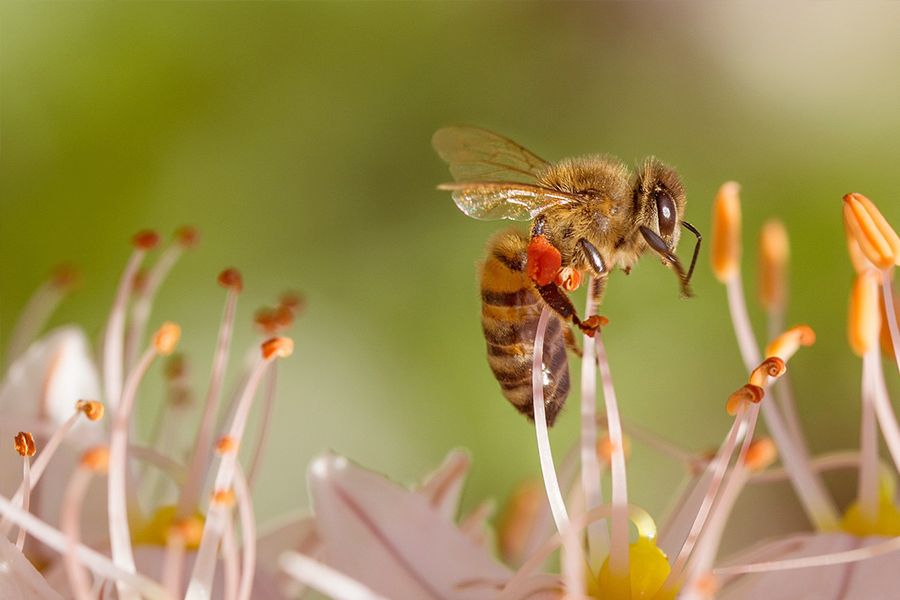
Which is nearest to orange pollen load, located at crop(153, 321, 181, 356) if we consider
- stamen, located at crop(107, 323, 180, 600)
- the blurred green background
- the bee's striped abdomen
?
stamen, located at crop(107, 323, 180, 600)

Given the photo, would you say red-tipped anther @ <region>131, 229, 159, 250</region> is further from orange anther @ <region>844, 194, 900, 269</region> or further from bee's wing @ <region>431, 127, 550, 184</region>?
orange anther @ <region>844, 194, 900, 269</region>

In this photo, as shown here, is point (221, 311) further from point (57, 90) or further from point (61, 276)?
point (61, 276)

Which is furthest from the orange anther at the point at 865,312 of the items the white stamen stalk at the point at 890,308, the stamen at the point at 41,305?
the stamen at the point at 41,305

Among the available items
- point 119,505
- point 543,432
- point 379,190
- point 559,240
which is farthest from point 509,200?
point 379,190

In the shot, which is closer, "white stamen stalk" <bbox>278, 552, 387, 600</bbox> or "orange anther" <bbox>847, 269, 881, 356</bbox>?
"white stamen stalk" <bbox>278, 552, 387, 600</bbox>

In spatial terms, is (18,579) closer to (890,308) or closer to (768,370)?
(768,370)

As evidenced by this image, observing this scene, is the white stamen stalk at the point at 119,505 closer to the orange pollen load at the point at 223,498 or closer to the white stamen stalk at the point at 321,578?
the orange pollen load at the point at 223,498

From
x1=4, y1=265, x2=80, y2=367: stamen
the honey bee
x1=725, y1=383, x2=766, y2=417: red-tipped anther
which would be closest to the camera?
x1=725, y1=383, x2=766, y2=417: red-tipped anther

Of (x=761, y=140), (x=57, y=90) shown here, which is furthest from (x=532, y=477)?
(x=57, y=90)
